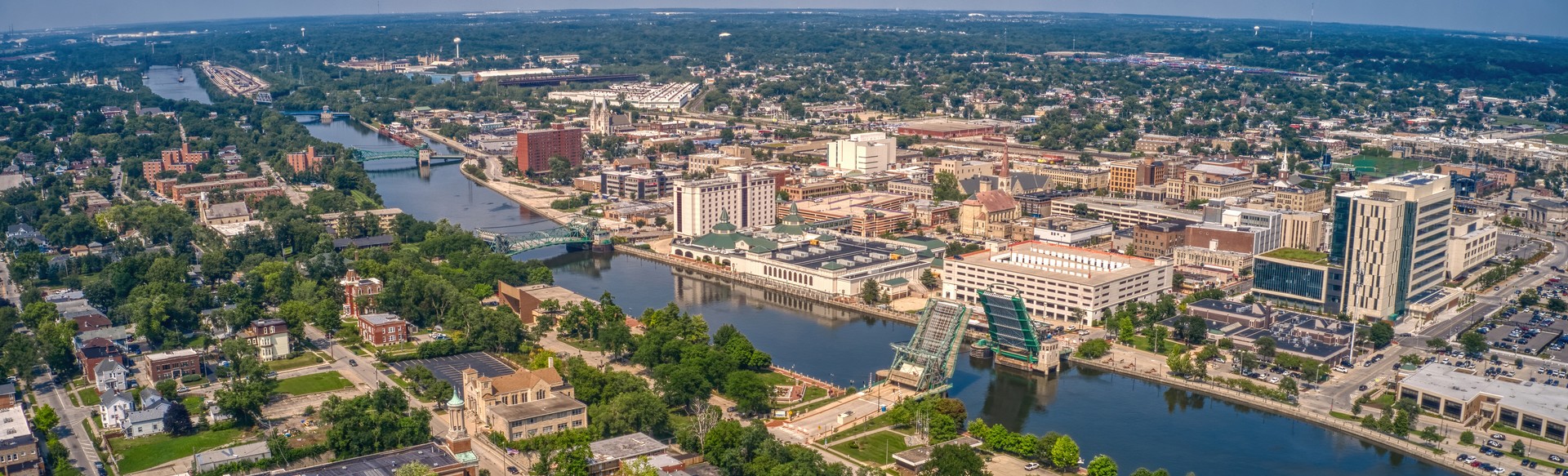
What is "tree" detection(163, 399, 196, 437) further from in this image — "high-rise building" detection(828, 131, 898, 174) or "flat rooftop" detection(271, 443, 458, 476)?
"high-rise building" detection(828, 131, 898, 174)

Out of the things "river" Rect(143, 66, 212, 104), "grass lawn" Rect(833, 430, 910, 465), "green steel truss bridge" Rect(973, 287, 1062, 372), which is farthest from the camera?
"river" Rect(143, 66, 212, 104)

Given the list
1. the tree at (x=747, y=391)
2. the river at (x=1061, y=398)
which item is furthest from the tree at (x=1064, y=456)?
the tree at (x=747, y=391)

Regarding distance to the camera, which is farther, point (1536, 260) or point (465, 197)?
point (465, 197)

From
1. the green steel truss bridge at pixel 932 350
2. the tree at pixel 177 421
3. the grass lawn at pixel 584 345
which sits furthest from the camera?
the grass lawn at pixel 584 345

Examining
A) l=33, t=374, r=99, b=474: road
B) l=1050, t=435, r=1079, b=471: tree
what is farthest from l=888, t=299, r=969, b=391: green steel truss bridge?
l=33, t=374, r=99, b=474: road

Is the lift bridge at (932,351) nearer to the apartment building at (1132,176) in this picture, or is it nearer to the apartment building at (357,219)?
the apartment building at (357,219)

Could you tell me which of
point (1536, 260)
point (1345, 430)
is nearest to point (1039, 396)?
point (1345, 430)

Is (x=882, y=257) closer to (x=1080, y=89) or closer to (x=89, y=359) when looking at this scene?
(x=89, y=359)
